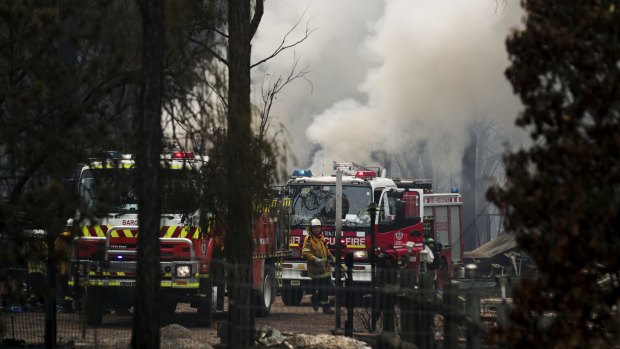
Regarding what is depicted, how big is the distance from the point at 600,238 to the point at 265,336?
6.14 metres

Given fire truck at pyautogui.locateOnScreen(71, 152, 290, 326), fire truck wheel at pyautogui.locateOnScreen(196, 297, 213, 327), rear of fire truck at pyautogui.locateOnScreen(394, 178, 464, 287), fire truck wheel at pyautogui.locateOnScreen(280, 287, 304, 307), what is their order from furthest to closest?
rear of fire truck at pyautogui.locateOnScreen(394, 178, 464, 287) → fire truck wheel at pyautogui.locateOnScreen(196, 297, 213, 327) → fire truck wheel at pyautogui.locateOnScreen(280, 287, 304, 307) → fire truck at pyautogui.locateOnScreen(71, 152, 290, 326)

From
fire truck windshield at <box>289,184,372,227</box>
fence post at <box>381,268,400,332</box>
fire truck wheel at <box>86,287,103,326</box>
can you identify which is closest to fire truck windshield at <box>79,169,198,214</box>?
fence post at <box>381,268,400,332</box>

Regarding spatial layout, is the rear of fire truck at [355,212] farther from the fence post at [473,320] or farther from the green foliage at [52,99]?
the fence post at [473,320]

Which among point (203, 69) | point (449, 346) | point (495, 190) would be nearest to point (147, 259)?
point (203, 69)

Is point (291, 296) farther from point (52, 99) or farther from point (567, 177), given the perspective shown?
point (567, 177)

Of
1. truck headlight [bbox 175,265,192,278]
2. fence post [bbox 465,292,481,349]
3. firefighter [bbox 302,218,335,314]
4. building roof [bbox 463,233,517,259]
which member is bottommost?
fence post [bbox 465,292,481,349]

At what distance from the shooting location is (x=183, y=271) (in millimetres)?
18141

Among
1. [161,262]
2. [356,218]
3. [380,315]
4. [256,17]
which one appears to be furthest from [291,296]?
[356,218]

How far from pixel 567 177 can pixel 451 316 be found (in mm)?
2624

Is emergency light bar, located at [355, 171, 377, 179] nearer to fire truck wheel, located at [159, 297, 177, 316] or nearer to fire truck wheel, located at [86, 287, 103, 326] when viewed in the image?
fire truck wheel, located at [159, 297, 177, 316]

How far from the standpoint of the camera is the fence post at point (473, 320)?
7.84 meters

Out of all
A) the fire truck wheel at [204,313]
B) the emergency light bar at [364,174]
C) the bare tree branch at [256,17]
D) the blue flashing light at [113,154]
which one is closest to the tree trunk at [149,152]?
the blue flashing light at [113,154]

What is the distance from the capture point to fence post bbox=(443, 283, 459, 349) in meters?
8.87

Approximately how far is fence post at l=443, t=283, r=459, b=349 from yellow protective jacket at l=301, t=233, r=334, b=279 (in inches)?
515
